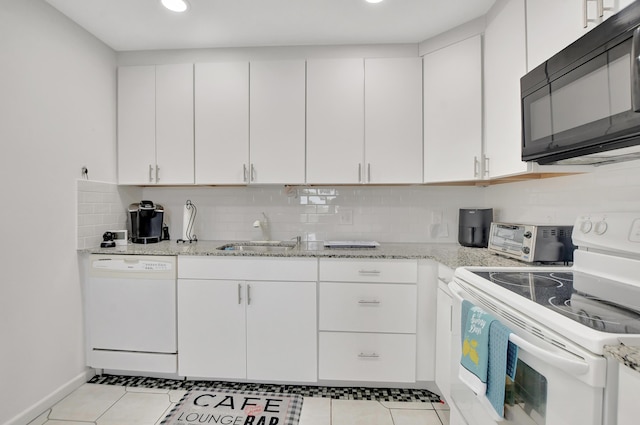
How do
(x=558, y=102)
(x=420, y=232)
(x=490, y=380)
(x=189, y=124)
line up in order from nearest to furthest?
(x=490, y=380), (x=558, y=102), (x=189, y=124), (x=420, y=232)

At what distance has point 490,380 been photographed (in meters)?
1.00

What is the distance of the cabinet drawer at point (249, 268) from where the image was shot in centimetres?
200

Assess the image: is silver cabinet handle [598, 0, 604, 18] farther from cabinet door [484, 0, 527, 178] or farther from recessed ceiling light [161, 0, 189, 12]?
recessed ceiling light [161, 0, 189, 12]

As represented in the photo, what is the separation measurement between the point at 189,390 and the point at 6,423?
0.87m

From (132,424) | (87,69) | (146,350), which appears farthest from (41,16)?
(132,424)

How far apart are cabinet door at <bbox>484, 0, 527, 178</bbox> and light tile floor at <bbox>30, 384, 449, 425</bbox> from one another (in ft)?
4.70

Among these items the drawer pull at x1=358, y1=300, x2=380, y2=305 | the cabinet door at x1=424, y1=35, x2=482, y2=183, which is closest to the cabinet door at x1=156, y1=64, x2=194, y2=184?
the drawer pull at x1=358, y1=300, x2=380, y2=305

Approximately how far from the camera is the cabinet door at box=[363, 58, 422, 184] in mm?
2217

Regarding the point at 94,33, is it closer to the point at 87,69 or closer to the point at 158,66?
the point at 87,69

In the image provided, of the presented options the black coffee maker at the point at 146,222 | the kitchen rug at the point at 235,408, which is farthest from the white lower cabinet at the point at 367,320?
the black coffee maker at the point at 146,222

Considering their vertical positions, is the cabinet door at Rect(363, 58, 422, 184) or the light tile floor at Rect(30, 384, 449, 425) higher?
the cabinet door at Rect(363, 58, 422, 184)

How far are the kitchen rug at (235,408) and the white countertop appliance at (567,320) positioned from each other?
0.90 m

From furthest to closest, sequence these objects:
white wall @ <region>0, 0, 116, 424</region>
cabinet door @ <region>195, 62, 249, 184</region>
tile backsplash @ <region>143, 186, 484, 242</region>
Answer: tile backsplash @ <region>143, 186, 484, 242</region> → cabinet door @ <region>195, 62, 249, 184</region> → white wall @ <region>0, 0, 116, 424</region>

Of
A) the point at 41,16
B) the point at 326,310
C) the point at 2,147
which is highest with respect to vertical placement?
the point at 41,16
